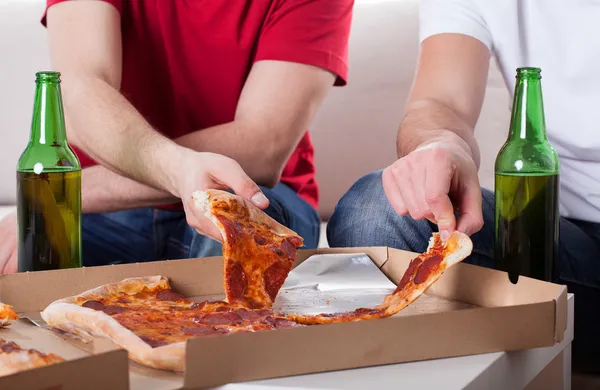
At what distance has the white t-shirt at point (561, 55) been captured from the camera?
1.52m

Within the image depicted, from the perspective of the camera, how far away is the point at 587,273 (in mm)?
1369

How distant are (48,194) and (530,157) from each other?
664mm

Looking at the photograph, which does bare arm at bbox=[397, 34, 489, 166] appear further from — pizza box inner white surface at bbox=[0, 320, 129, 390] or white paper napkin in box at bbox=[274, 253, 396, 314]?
pizza box inner white surface at bbox=[0, 320, 129, 390]

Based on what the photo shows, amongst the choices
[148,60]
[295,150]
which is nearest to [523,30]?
[295,150]

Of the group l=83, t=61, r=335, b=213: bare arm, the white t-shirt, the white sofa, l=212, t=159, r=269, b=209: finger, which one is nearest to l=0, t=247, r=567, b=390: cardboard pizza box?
l=212, t=159, r=269, b=209: finger


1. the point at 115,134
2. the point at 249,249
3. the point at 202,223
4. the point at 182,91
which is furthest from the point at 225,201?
the point at 182,91

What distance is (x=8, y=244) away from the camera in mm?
1543

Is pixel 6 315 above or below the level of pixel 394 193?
below

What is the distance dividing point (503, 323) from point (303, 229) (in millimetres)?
913

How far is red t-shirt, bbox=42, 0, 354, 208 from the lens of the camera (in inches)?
73.9

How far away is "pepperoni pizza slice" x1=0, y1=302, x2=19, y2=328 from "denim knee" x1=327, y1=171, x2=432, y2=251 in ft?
2.17

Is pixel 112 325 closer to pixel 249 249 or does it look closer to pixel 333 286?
pixel 249 249

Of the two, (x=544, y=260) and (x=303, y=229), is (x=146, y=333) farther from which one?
(x=303, y=229)

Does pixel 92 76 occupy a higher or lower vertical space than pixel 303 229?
higher
